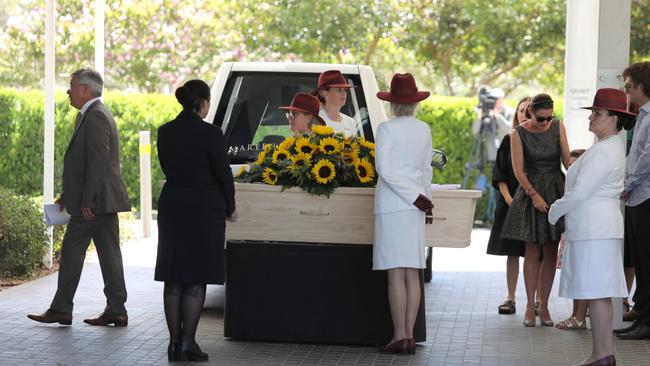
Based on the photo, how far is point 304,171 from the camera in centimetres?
932

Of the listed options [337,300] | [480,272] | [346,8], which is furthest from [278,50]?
[337,300]

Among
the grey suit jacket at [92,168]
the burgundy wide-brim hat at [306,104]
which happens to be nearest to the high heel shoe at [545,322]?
the burgundy wide-brim hat at [306,104]

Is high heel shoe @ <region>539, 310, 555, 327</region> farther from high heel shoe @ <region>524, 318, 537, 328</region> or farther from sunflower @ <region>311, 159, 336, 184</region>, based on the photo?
sunflower @ <region>311, 159, 336, 184</region>

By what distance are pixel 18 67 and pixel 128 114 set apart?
37.9 feet

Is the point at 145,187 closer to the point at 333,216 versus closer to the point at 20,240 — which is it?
the point at 20,240

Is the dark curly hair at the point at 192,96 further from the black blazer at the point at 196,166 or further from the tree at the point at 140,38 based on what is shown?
the tree at the point at 140,38

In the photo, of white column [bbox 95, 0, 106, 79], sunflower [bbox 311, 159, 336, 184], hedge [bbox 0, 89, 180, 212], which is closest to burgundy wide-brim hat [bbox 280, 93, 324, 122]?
sunflower [bbox 311, 159, 336, 184]

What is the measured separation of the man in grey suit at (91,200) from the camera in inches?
395

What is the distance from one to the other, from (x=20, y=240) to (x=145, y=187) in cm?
549

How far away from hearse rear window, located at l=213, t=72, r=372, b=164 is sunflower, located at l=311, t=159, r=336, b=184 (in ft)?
7.37

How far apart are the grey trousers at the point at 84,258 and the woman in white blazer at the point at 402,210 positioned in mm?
2330

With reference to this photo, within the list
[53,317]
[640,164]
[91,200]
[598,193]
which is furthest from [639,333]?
[53,317]

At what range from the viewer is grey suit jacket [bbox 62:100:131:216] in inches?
394

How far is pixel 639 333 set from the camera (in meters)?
10.2
